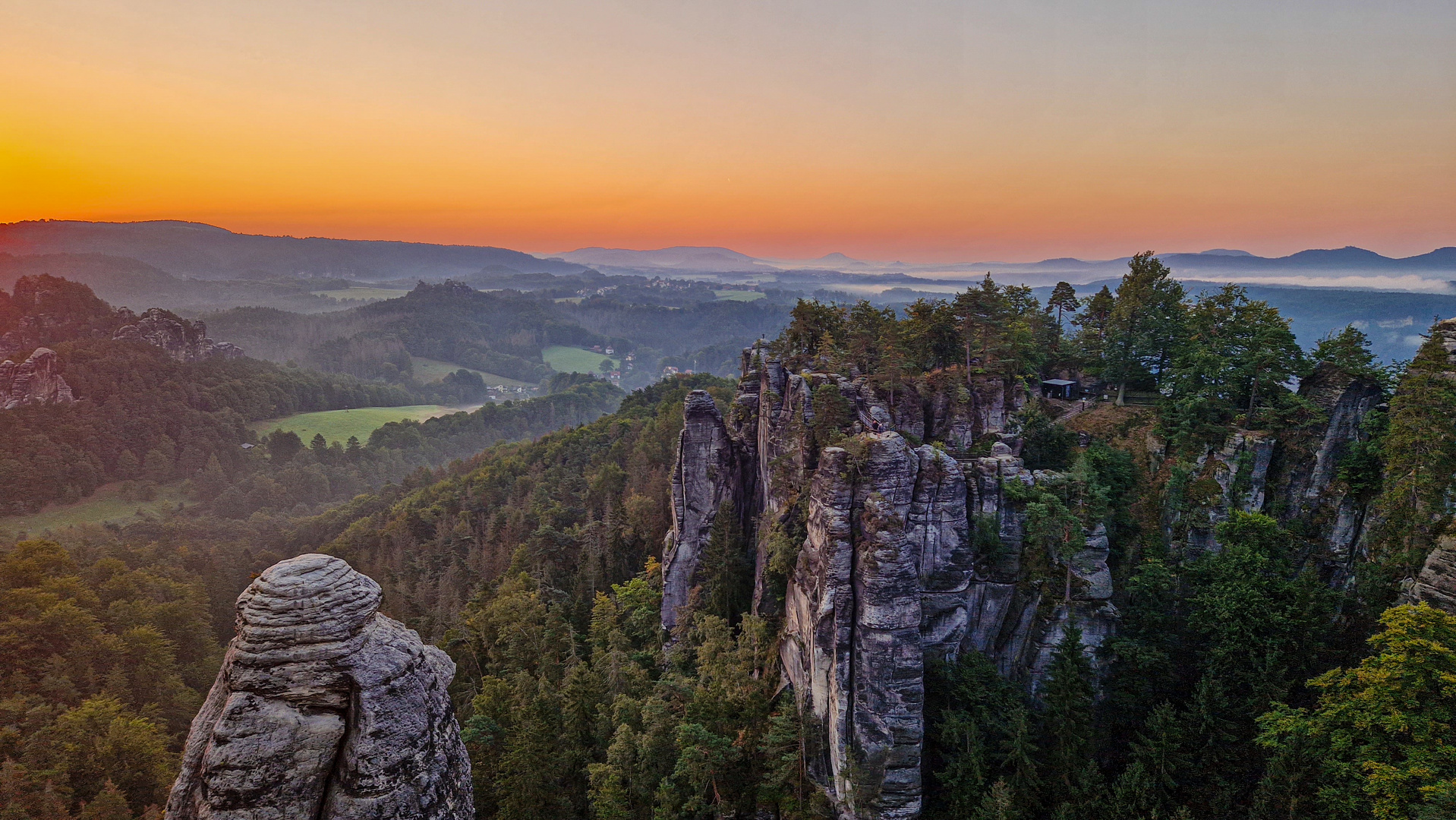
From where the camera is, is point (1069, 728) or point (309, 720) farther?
point (1069, 728)

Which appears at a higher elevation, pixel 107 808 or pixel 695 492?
pixel 695 492

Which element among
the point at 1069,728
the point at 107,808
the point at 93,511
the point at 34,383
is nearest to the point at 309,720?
the point at 1069,728

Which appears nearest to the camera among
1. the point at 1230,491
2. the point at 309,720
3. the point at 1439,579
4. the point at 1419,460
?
the point at 309,720

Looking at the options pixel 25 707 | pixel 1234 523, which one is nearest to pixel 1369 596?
pixel 1234 523

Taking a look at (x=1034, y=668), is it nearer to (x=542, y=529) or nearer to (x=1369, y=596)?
(x=1369, y=596)

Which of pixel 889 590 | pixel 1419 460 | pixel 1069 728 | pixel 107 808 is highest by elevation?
pixel 1419 460

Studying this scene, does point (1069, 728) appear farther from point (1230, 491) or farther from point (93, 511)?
point (93, 511)
